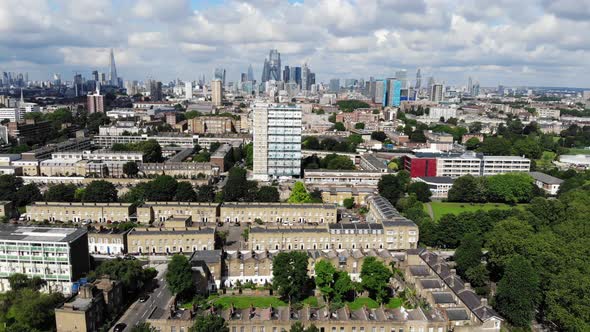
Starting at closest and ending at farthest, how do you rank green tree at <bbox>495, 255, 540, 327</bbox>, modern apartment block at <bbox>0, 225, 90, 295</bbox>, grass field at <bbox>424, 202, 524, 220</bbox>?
1. green tree at <bbox>495, 255, 540, 327</bbox>
2. modern apartment block at <bbox>0, 225, 90, 295</bbox>
3. grass field at <bbox>424, 202, 524, 220</bbox>

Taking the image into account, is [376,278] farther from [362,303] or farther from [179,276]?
[179,276]

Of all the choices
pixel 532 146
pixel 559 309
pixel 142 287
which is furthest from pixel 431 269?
pixel 532 146

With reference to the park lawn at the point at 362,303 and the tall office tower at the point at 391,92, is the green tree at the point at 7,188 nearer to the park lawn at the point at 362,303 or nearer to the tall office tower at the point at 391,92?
the park lawn at the point at 362,303

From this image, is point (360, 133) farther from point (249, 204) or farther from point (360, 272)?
point (360, 272)

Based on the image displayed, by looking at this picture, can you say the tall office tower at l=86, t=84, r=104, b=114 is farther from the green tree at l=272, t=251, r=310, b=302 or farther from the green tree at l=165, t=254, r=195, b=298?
the green tree at l=272, t=251, r=310, b=302

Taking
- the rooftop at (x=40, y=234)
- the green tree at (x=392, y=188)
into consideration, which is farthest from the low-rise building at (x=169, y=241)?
the green tree at (x=392, y=188)

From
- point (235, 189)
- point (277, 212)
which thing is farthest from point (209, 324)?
point (235, 189)

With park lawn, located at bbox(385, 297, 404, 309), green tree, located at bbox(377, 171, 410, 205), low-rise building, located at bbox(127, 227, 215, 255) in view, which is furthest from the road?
green tree, located at bbox(377, 171, 410, 205)

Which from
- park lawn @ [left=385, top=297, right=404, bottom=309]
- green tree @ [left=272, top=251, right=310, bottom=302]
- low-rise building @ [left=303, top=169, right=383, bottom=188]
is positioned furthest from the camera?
low-rise building @ [left=303, top=169, right=383, bottom=188]
